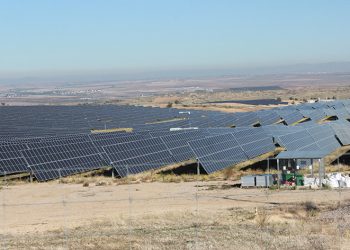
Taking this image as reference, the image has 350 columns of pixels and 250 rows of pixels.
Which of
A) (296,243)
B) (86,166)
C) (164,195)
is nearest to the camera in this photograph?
(296,243)

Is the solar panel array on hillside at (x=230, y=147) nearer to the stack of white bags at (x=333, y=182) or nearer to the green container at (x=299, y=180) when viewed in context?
the green container at (x=299, y=180)

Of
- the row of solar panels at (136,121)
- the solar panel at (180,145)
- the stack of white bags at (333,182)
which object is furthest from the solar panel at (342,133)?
the stack of white bags at (333,182)

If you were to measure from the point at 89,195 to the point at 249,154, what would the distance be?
1171cm

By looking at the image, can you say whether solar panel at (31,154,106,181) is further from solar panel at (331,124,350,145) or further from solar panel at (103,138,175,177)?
solar panel at (331,124,350,145)

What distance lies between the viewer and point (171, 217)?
65.3 feet

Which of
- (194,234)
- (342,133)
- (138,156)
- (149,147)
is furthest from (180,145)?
(194,234)

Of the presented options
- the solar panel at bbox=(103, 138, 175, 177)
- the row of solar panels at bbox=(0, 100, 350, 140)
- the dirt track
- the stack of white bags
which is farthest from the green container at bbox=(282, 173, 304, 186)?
the row of solar panels at bbox=(0, 100, 350, 140)

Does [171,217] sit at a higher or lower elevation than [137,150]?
lower

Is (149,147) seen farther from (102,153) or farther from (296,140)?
(296,140)

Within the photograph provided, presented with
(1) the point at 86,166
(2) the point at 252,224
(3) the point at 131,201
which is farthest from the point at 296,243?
(1) the point at 86,166

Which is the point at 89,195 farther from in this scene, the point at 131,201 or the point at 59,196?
the point at 131,201

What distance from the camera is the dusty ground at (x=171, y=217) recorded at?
15.9m

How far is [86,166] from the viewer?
32.2m

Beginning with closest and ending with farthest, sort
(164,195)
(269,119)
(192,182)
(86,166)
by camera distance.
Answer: (164,195) → (192,182) → (86,166) → (269,119)
